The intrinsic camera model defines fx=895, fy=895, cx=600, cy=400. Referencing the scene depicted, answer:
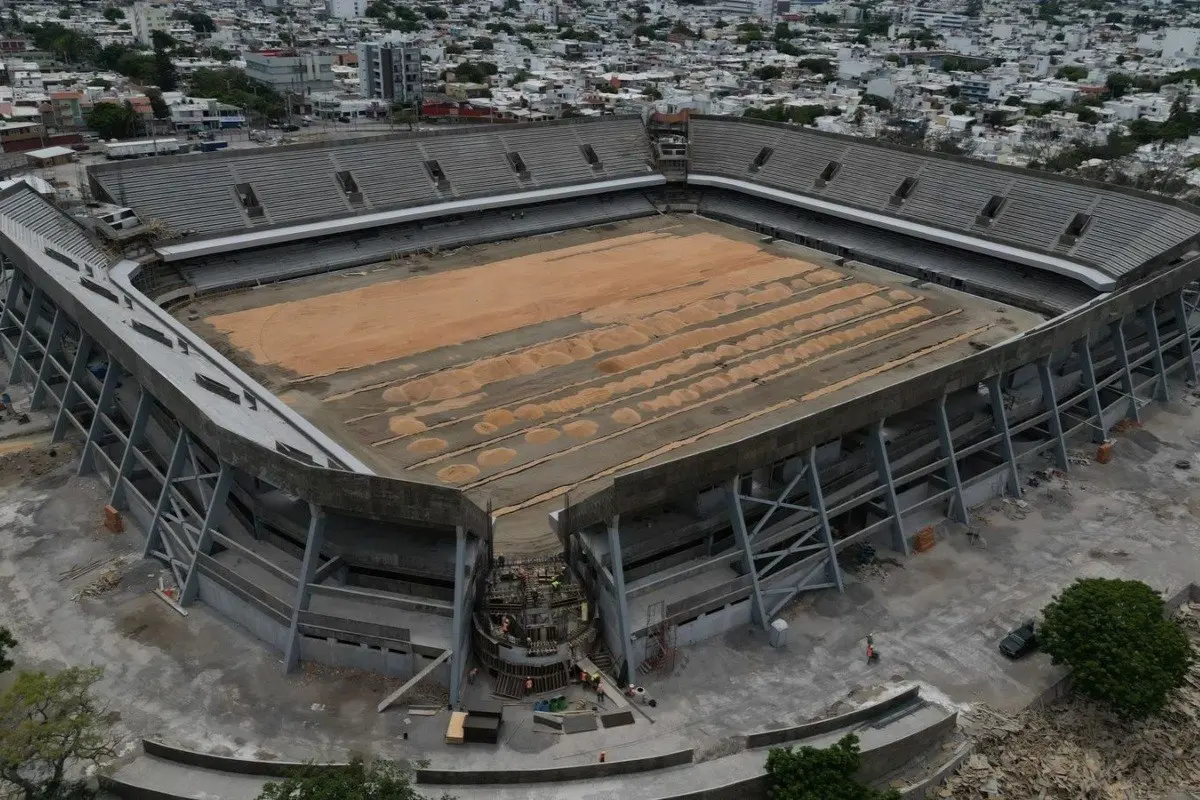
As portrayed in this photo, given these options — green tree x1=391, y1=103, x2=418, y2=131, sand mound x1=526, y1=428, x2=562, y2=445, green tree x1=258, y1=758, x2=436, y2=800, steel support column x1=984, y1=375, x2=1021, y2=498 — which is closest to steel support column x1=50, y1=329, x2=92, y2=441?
sand mound x1=526, y1=428, x2=562, y2=445

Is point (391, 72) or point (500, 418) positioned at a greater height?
point (500, 418)

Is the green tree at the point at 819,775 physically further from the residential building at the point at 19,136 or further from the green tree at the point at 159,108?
the green tree at the point at 159,108

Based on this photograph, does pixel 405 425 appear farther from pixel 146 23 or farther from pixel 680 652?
pixel 146 23

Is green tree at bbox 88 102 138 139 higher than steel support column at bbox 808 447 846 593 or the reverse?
the reverse

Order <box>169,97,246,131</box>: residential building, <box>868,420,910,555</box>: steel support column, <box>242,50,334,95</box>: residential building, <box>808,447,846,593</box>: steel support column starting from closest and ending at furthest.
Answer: <box>808,447,846,593</box>: steel support column → <box>868,420,910,555</box>: steel support column → <box>169,97,246,131</box>: residential building → <box>242,50,334,95</box>: residential building

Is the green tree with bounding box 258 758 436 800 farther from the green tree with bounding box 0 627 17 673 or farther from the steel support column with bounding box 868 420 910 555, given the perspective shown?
the steel support column with bounding box 868 420 910 555

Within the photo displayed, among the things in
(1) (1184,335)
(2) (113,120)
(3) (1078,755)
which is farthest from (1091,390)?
(2) (113,120)
